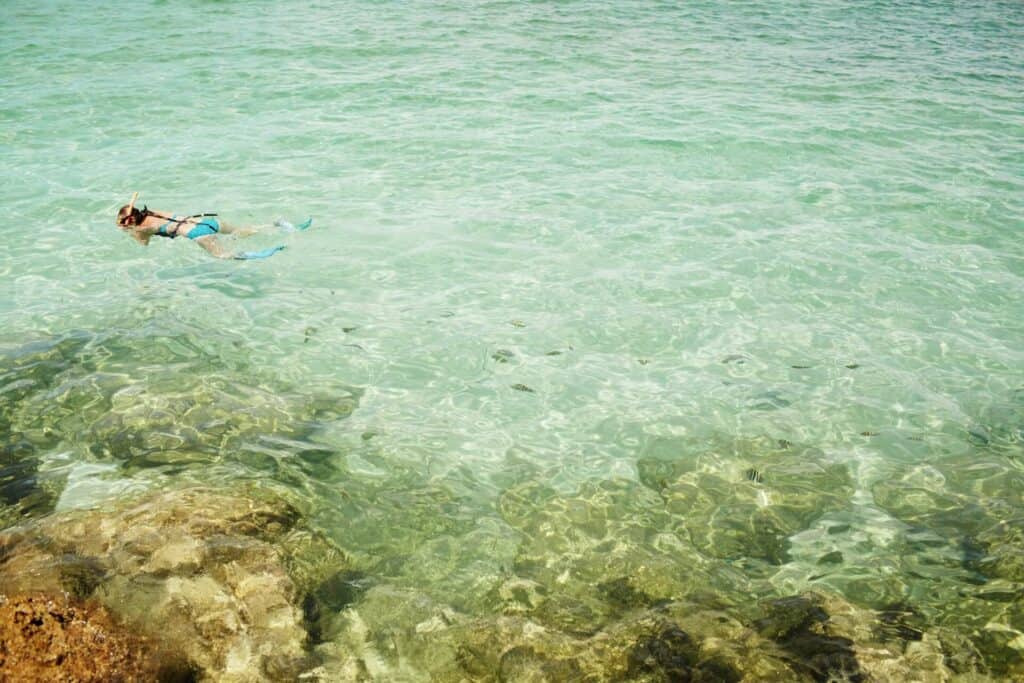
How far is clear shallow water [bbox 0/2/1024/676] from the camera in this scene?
6641mm

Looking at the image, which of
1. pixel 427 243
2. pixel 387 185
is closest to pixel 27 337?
pixel 427 243

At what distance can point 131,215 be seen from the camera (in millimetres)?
9742

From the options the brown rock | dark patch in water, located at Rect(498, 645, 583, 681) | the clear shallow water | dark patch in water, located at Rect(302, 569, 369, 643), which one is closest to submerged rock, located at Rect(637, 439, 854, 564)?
the clear shallow water

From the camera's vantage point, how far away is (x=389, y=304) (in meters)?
10.5

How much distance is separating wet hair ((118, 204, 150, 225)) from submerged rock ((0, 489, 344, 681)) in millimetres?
5123

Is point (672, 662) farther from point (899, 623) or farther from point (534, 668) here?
point (899, 623)

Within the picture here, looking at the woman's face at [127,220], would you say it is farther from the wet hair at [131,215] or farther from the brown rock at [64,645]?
the brown rock at [64,645]

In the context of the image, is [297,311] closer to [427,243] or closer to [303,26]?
[427,243]

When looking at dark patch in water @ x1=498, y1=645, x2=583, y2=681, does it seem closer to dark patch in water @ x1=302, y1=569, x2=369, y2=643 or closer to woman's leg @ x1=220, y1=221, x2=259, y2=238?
dark patch in water @ x1=302, y1=569, x2=369, y2=643

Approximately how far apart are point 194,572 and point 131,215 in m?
6.26

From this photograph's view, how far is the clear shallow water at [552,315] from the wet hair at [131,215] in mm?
1161

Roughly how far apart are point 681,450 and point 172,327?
6.60 m

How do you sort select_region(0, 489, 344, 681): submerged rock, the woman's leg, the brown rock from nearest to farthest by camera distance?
the brown rock < select_region(0, 489, 344, 681): submerged rock < the woman's leg

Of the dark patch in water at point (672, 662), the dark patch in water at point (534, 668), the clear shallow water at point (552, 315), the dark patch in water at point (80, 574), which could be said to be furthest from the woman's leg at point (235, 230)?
the dark patch in water at point (672, 662)
